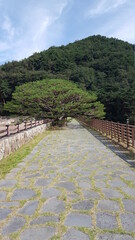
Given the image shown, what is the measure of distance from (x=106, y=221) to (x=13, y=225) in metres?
1.22

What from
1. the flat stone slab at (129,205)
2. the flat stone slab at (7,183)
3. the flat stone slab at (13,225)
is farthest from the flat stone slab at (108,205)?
the flat stone slab at (7,183)

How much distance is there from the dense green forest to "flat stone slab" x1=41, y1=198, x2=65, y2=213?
34.8 m

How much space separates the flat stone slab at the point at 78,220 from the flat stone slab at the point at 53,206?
259 mm

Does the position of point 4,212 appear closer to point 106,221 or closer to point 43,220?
point 43,220

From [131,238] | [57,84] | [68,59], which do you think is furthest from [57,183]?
[68,59]

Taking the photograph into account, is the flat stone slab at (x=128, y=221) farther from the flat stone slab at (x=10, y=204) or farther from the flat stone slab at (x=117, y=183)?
the flat stone slab at (x=10, y=204)

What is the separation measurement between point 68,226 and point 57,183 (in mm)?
1813

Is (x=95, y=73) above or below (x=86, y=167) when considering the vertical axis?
above

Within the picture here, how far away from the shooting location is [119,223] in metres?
2.93

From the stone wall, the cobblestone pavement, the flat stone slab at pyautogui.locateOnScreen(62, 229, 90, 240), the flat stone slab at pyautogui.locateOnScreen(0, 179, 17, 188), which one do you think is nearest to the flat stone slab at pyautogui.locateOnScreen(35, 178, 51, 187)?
the cobblestone pavement

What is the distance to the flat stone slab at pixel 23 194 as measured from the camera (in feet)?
12.8

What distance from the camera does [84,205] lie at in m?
3.51

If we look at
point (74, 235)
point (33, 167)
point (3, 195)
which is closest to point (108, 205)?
point (74, 235)

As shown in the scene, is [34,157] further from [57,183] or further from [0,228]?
[0,228]
